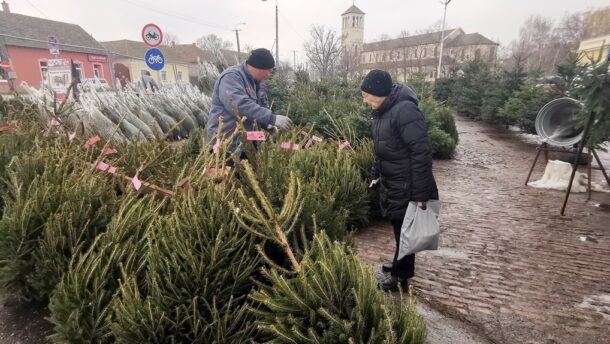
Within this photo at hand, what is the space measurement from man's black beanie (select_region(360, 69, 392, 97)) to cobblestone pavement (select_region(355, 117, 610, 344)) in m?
1.74

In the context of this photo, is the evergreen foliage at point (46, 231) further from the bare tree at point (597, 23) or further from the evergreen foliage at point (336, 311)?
the bare tree at point (597, 23)

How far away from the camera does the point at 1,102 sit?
877 cm

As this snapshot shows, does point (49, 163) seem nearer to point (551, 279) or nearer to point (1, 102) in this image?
point (551, 279)

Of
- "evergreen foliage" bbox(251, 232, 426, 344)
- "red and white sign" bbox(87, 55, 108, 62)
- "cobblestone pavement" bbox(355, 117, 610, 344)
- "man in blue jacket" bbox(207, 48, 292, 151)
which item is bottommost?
"cobblestone pavement" bbox(355, 117, 610, 344)

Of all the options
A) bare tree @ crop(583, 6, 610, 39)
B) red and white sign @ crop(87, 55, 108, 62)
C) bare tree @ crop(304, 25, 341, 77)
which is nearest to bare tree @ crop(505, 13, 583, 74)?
bare tree @ crop(583, 6, 610, 39)

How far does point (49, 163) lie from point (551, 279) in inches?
185

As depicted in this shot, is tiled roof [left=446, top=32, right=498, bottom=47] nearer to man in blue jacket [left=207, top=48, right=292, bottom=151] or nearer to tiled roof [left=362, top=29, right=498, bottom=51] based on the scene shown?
tiled roof [left=362, top=29, right=498, bottom=51]

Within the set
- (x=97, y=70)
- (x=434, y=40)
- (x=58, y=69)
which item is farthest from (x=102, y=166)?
(x=434, y=40)

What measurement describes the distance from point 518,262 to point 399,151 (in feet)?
6.67

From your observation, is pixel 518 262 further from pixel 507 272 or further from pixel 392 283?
pixel 392 283

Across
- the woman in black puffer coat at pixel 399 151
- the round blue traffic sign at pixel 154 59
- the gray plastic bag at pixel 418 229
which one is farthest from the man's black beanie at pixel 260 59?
the round blue traffic sign at pixel 154 59

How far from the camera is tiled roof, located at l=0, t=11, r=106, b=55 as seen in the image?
29.7 m

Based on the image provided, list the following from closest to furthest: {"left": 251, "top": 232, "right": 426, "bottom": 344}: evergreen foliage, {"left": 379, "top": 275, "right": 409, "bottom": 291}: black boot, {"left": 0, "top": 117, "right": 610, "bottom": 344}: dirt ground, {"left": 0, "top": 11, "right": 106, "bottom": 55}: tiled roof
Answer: {"left": 251, "top": 232, "right": 426, "bottom": 344}: evergreen foliage → {"left": 0, "top": 117, "right": 610, "bottom": 344}: dirt ground → {"left": 379, "top": 275, "right": 409, "bottom": 291}: black boot → {"left": 0, "top": 11, "right": 106, "bottom": 55}: tiled roof

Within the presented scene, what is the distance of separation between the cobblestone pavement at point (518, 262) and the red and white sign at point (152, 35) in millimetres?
7600
